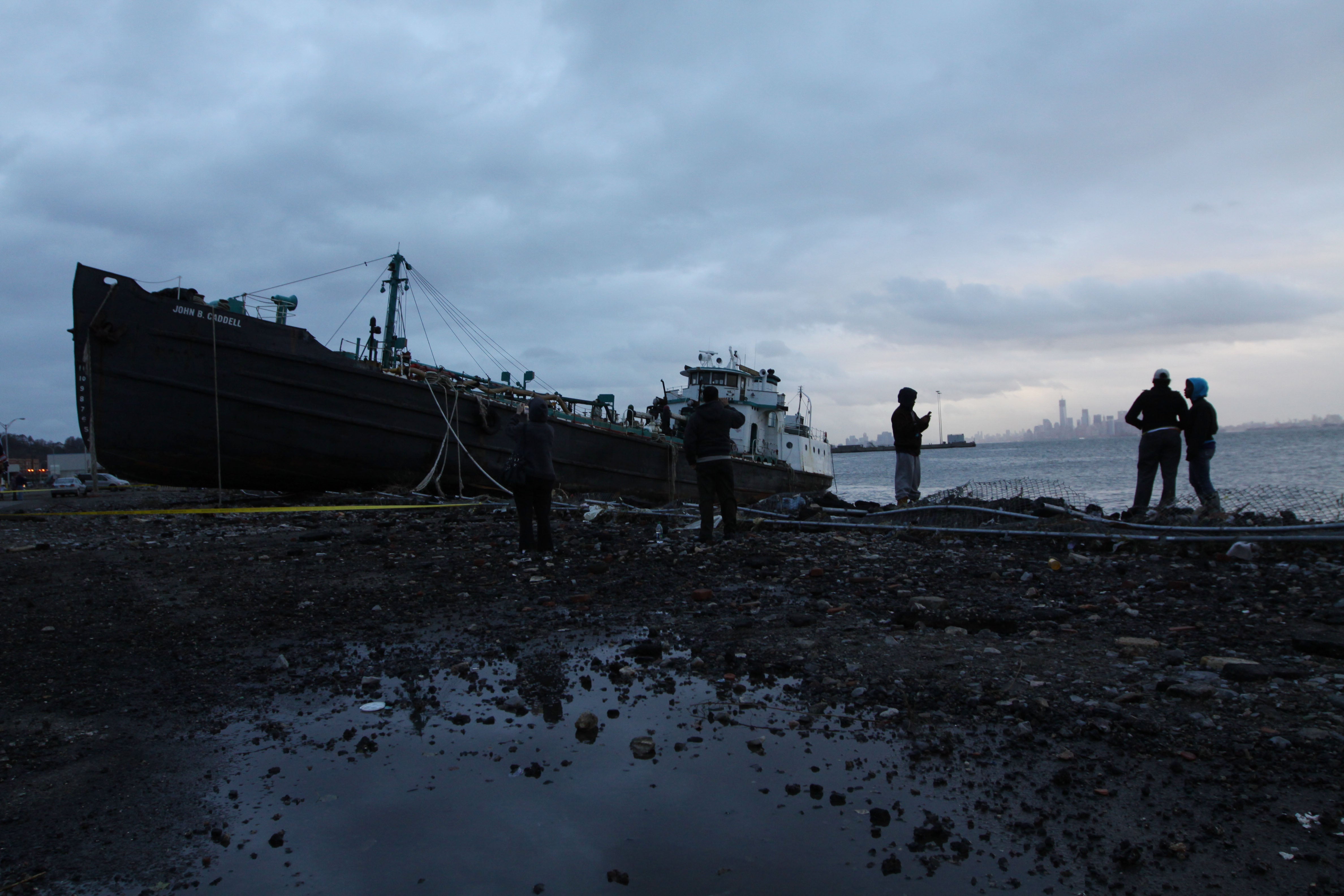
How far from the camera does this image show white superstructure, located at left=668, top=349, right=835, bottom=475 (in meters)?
21.7

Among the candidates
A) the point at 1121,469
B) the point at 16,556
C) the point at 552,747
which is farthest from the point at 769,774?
the point at 1121,469

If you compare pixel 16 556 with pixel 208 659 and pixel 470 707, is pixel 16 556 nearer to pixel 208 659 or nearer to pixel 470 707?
pixel 208 659

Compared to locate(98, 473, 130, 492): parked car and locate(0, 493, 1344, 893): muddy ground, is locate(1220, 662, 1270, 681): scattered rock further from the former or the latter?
locate(98, 473, 130, 492): parked car

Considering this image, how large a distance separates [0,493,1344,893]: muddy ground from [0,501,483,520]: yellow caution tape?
331 cm

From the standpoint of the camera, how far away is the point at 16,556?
292 inches

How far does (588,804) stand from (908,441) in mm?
8882

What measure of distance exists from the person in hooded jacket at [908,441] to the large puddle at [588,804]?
7.60 m

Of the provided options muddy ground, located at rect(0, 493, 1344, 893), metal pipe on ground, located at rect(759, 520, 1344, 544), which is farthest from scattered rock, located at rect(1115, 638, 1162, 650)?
metal pipe on ground, located at rect(759, 520, 1344, 544)

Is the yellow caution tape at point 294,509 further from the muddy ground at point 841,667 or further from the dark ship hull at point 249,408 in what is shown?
the muddy ground at point 841,667

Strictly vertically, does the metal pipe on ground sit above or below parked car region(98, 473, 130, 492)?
below

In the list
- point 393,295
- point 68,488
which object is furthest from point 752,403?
point 68,488

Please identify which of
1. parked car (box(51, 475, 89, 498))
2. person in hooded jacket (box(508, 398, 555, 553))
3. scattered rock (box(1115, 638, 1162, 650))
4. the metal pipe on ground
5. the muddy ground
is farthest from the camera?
parked car (box(51, 475, 89, 498))

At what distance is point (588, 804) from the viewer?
7.77ft

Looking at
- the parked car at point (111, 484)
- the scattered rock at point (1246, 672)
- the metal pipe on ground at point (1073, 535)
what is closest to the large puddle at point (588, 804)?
the scattered rock at point (1246, 672)
